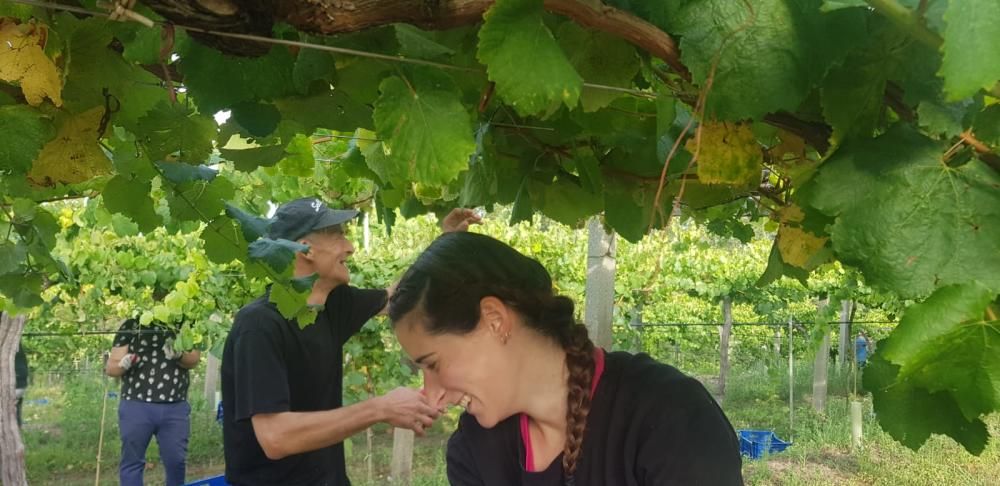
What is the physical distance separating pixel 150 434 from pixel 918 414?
18.0 feet

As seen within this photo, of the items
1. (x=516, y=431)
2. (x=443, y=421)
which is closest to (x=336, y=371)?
(x=516, y=431)

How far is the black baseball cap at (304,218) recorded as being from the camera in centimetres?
260

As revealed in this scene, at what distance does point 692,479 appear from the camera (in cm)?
138

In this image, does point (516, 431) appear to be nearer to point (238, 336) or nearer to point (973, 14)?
point (238, 336)

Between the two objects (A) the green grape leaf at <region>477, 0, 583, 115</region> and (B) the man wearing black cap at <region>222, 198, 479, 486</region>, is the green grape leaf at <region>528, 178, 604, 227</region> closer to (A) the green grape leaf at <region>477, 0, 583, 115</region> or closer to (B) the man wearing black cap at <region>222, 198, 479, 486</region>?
(B) the man wearing black cap at <region>222, 198, 479, 486</region>

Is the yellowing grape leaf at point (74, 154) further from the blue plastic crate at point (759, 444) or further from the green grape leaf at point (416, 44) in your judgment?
the blue plastic crate at point (759, 444)

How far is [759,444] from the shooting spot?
728 centimetres

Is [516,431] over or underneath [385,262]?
underneath

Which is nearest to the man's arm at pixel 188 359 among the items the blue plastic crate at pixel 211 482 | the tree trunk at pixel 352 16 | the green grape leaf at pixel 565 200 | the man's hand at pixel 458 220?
the blue plastic crate at pixel 211 482

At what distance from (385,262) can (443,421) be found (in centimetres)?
246

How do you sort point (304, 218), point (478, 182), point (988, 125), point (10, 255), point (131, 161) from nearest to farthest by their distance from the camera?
point (988, 125) < point (131, 161) < point (478, 182) < point (10, 255) < point (304, 218)

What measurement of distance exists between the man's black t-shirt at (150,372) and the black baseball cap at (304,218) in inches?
123

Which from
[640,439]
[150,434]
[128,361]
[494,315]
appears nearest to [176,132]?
[494,315]

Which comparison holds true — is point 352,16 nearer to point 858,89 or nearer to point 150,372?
point 858,89
